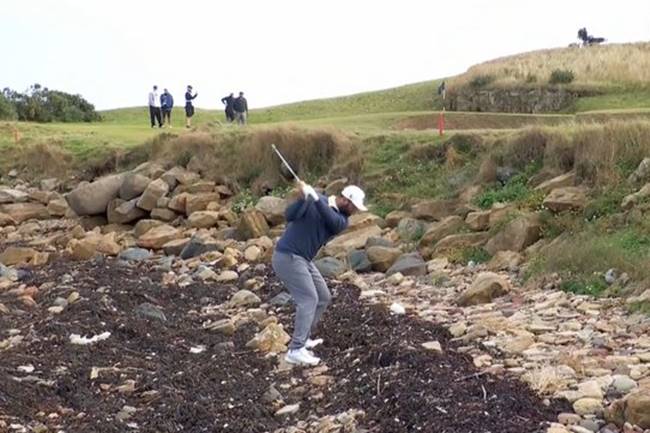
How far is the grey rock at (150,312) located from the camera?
11.2 m

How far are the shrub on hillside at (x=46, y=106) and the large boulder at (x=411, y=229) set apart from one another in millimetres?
25316

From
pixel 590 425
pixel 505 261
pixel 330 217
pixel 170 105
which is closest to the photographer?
pixel 590 425

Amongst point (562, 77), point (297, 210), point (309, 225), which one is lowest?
point (309, 225)

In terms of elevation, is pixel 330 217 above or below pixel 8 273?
above

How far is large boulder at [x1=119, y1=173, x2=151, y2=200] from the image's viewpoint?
20.0 meters

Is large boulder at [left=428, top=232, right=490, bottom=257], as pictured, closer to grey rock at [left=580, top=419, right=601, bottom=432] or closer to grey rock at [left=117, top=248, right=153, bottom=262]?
grey rock at [left=117, top=248, right=153, bottom=262]

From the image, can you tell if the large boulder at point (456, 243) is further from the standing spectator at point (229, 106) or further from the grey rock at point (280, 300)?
the standing spectator at point (229, 106)

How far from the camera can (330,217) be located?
323 inches

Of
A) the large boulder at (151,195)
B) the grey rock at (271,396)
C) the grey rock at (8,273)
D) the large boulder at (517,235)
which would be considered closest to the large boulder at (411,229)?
the large boulder at (517,235)

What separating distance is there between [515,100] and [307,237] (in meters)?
28.0

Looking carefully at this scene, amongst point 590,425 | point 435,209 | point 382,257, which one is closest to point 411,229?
point 435,209

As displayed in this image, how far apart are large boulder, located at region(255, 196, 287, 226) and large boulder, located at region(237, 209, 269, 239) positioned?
168 mm

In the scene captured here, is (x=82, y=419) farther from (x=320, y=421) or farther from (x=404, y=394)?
(x=404, y=394)

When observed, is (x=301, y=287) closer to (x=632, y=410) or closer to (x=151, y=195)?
(x=632, y=410)
